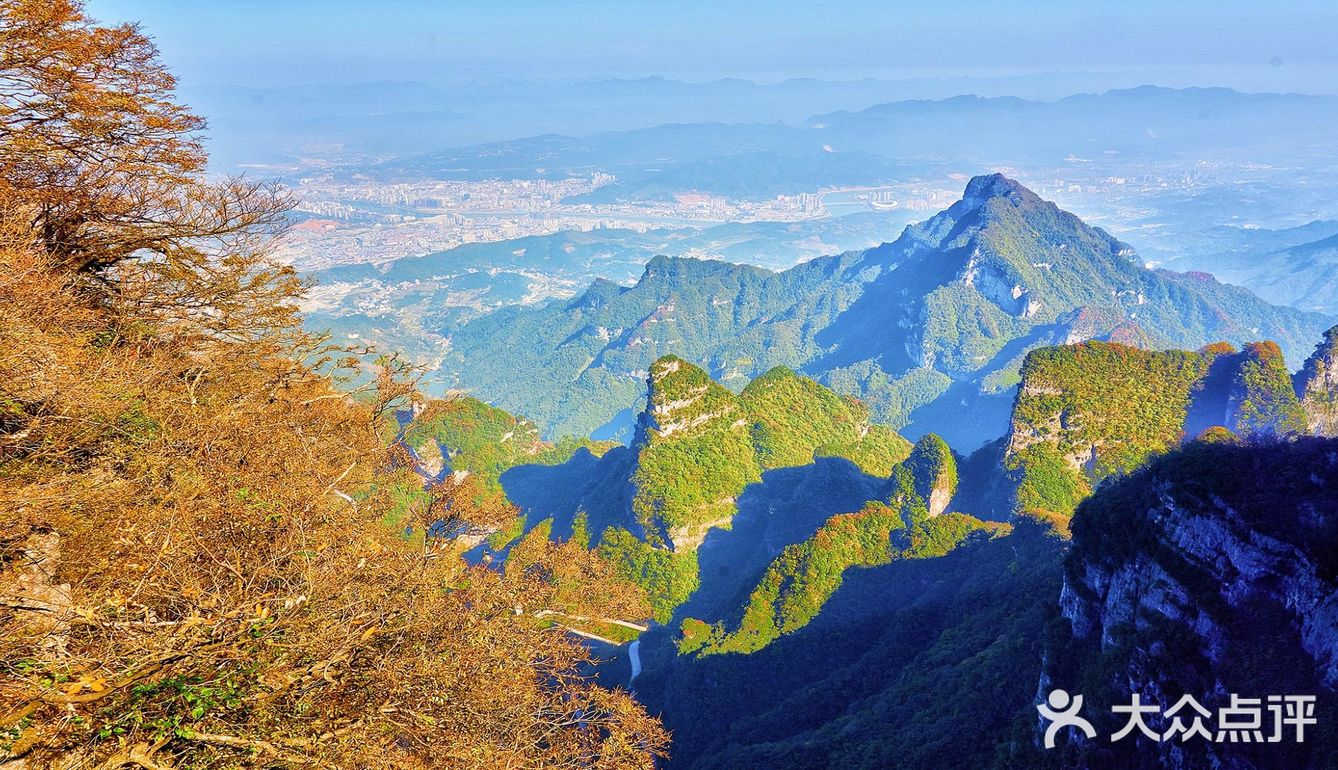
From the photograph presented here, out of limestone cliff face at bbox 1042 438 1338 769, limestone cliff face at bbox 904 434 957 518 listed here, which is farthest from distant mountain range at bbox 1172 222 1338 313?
limestone cliff face at bbox 1042 438 1338 769

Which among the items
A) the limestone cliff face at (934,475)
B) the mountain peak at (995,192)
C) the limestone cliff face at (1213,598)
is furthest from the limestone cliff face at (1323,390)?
the mountain peak at (995,192)

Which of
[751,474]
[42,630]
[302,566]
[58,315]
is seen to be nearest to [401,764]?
[302,566]

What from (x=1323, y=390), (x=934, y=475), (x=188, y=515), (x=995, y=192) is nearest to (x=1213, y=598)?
(x=188, y=515)

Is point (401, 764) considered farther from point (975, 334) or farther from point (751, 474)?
point (975, 334)

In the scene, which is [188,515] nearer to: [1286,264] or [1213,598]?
[1213,598]

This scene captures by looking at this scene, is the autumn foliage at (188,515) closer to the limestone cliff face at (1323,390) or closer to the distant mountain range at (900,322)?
the limestone cliff face at (1323,390)

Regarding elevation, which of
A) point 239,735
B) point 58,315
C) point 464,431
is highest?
point 58,315
